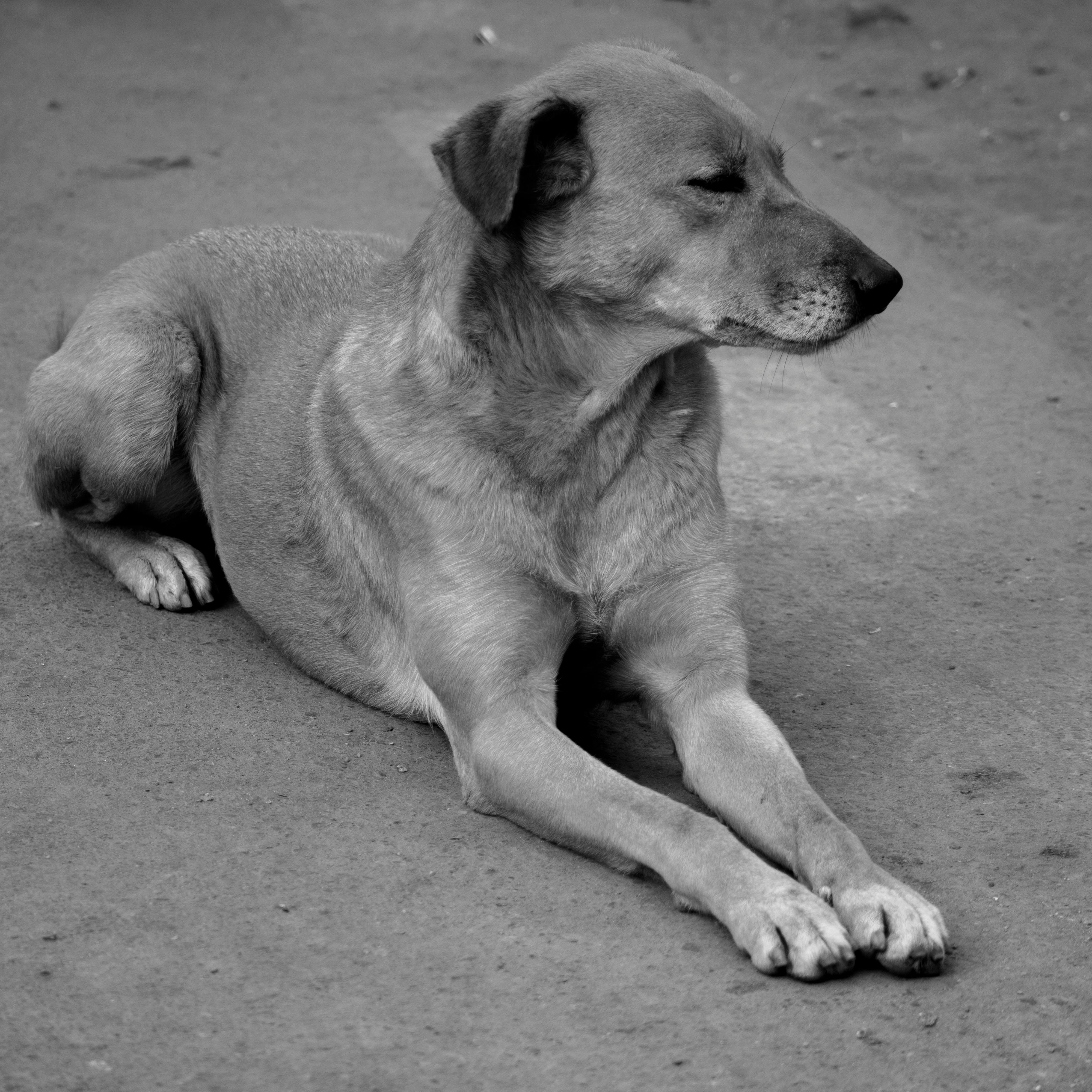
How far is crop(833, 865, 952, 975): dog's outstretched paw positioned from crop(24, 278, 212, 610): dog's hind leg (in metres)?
2.35

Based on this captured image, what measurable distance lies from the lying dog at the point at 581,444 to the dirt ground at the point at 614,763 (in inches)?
8.1

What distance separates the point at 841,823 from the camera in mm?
3451

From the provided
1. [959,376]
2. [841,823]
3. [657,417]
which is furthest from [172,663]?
[959,376]

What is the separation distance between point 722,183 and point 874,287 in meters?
0.43

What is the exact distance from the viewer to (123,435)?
15.6 feet

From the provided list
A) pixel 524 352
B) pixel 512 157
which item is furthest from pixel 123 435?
pixel 512 157

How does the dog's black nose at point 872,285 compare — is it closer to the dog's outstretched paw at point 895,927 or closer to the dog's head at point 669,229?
the dog's head at point 669,229

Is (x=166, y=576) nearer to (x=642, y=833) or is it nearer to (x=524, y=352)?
(x=524, y=352)

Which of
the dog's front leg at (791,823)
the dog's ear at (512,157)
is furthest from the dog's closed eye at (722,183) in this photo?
the dog's front leg at (791,823)

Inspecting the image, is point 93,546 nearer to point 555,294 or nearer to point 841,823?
point 555,294

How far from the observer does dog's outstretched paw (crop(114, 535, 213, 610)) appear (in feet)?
15.6

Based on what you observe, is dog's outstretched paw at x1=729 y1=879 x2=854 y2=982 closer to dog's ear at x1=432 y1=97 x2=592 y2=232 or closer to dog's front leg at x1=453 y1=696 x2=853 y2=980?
dog's front leg at x1=453 y1=696 x2=853 y2=980

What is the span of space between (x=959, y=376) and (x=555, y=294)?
326 cm

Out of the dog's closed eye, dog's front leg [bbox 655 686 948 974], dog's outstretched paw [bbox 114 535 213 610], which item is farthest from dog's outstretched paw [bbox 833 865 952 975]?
dog's outstretched paw [bbox 114 535 213 610]
